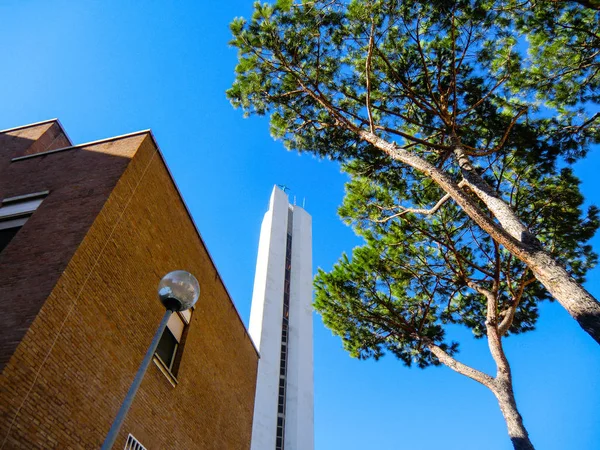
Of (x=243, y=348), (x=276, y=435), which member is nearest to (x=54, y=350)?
(x=243, y=348)

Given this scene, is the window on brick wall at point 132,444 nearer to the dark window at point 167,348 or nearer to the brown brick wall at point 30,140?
the dark window at point 167,348

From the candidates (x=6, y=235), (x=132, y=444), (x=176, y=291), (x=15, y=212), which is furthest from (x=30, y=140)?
(x=176, y=291)

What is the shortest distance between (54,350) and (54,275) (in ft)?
2.92

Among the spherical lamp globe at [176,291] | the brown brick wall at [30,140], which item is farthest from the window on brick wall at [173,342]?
the brown brick wall at [30,140]

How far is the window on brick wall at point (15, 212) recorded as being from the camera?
6492mm

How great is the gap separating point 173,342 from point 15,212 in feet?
11.0

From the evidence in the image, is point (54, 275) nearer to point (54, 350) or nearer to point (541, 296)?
point (54, 350)

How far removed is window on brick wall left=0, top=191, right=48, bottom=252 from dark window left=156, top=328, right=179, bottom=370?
2.81 meters

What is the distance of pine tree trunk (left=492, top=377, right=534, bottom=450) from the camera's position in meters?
6.99

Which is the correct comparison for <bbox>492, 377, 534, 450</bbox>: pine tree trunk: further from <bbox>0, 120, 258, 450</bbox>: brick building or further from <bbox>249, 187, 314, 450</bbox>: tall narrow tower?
<bbox>249, 187, 314, 450</bbox>: tall narrow tower

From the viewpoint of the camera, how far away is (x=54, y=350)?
4730mm

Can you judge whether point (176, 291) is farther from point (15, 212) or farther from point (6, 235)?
point (15, 212)

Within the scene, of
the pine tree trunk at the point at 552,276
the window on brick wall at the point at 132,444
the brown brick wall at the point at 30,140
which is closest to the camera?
the pine tree trunk at the point at 552,276

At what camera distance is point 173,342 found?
303 inches
